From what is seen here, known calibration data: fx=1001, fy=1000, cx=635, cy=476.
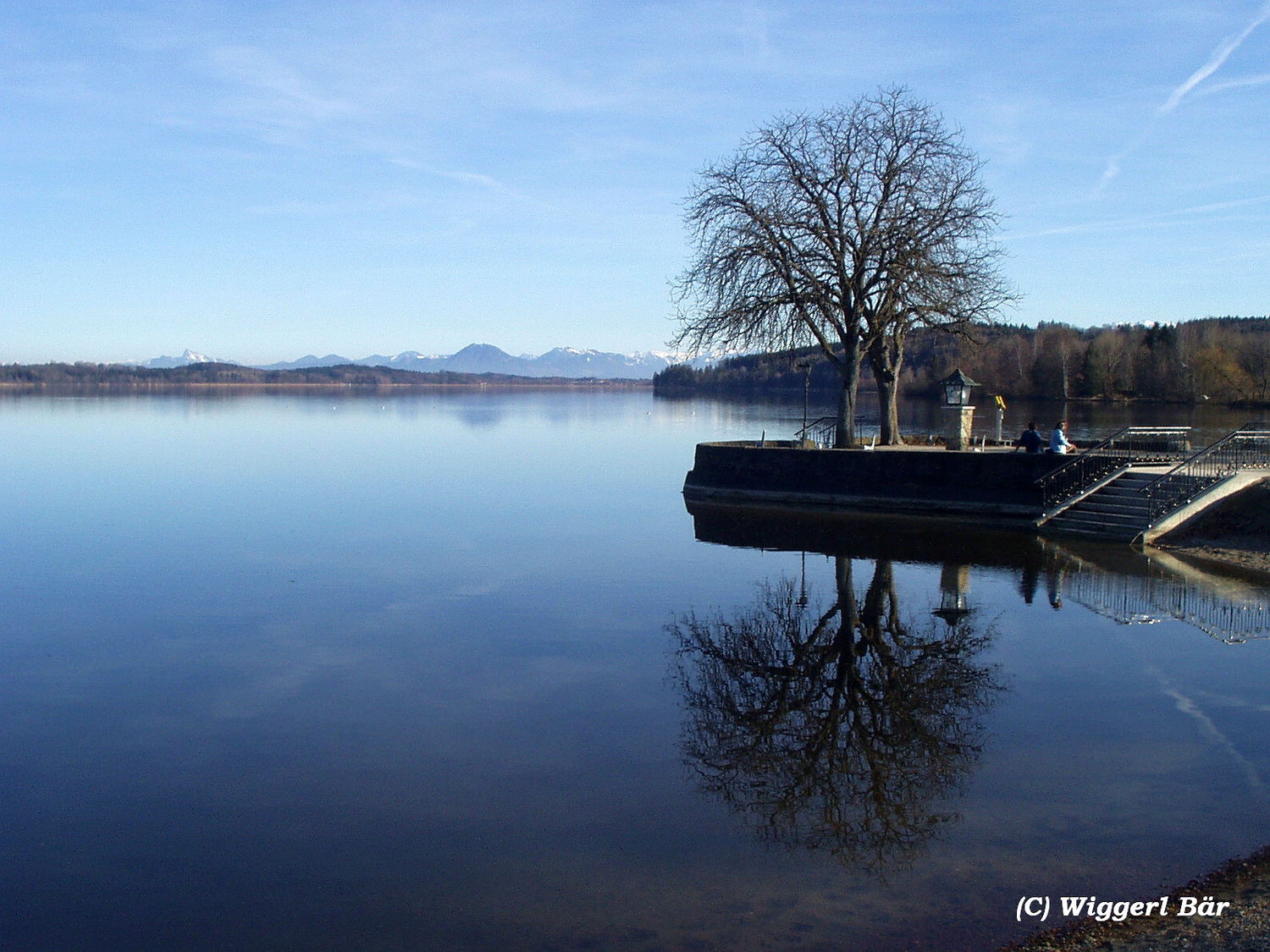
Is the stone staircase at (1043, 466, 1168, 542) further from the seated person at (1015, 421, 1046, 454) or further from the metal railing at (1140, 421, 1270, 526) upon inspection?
the seated person at (1015, 421, 1046, 454)

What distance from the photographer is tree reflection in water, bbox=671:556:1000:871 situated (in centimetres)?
1005

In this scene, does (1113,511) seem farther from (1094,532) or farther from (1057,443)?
(1057,443)

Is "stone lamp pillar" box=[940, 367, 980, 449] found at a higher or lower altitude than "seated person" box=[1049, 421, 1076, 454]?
higher

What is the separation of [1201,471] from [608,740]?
21572 mm

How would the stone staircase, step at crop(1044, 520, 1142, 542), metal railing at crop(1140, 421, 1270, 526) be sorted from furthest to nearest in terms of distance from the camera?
metal railing at crop(1140, 421, 1270, 526) → the stone staircase → step at crop(1044, 520, 1142, 542)

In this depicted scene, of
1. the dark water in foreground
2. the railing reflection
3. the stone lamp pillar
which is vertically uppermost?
the stone lamp pillar

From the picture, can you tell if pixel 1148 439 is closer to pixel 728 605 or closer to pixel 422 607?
pixel 728 605

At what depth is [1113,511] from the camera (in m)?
A: 26.5

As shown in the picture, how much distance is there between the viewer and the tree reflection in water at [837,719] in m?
10.1

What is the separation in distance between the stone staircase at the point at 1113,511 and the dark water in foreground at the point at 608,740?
4.34ft

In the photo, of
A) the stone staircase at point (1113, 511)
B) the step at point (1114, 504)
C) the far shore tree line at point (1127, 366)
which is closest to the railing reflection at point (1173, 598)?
the stone staircase at point (1113, 511)

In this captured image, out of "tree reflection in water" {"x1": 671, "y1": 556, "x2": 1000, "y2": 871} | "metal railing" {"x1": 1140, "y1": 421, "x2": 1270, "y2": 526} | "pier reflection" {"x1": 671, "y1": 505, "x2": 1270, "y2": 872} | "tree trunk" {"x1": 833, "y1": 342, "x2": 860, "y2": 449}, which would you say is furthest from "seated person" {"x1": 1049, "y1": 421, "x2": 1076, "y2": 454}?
"tree reflection in water" {"x1": 671, "y1": 556, "x2": 1000, "y2": 871}

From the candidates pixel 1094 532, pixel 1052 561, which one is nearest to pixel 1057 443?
pixel 1094 532

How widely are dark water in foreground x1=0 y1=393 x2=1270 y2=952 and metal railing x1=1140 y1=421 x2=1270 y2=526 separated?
283 centimetres
